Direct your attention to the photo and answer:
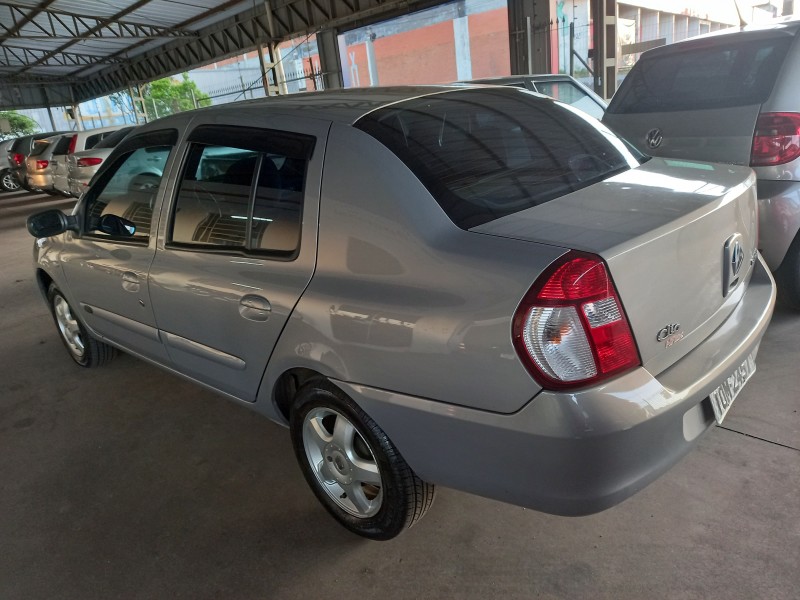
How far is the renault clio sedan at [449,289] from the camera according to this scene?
1.41 m

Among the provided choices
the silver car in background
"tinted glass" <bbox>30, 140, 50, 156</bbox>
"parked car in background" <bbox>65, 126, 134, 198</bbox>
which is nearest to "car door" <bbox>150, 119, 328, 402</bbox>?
"parked car in background" <bbox>65, 126, 134, 198</bbox>

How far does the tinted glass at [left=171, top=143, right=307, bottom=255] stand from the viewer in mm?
1971

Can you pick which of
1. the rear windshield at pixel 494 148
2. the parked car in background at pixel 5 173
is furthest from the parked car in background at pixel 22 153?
the rear windshield at pixel 494 148

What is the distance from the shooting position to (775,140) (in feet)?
10.1

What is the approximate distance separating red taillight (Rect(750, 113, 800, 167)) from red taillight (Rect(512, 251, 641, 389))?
235cm

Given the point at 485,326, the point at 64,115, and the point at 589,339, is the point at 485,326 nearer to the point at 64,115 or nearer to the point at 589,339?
the point at 589,339

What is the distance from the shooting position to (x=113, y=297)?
285 centimetres

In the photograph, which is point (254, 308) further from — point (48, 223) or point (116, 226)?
point (48, 223)

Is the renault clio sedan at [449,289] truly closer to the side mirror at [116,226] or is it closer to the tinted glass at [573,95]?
the side mirror at [116,226]

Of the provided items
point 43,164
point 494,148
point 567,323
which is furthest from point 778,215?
point 43,164

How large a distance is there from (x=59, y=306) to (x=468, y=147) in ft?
10.1

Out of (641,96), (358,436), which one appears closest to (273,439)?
(358,436)

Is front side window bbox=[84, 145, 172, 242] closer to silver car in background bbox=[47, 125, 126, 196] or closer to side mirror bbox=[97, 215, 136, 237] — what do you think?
side mirror bbox=[97, 215, 136, 237]

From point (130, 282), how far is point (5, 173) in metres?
20.3
